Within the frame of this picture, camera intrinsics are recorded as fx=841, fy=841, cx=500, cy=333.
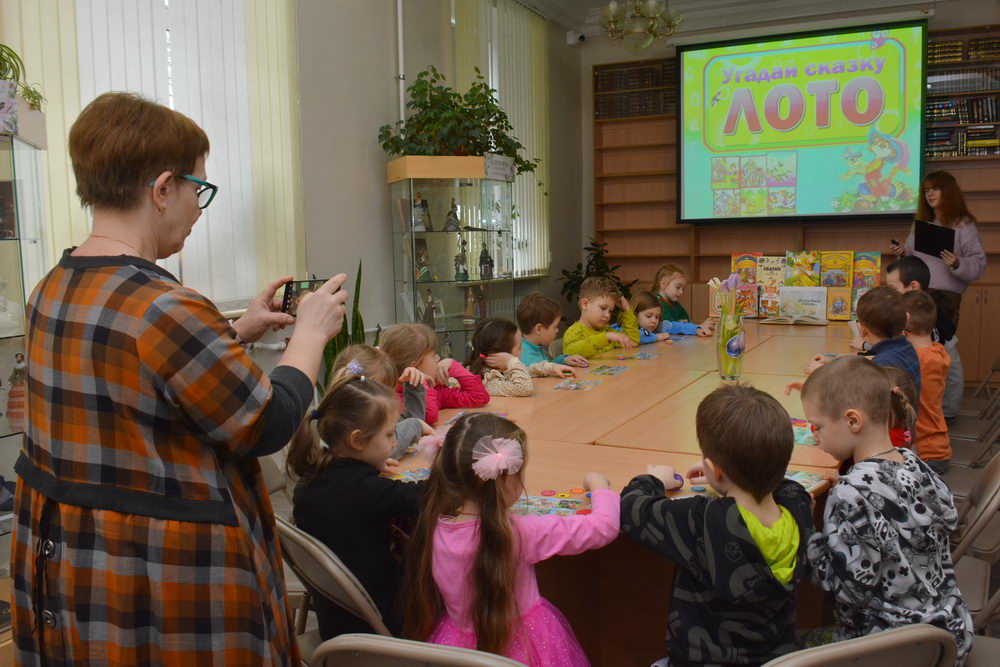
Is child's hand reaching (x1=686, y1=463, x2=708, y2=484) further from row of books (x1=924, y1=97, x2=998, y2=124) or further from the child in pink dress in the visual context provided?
row of books (x1=924, y1=97, x2=998, y2=124)

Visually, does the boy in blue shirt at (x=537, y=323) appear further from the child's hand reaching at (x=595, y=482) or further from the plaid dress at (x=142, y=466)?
the plaid dress at (x=142, y=466)

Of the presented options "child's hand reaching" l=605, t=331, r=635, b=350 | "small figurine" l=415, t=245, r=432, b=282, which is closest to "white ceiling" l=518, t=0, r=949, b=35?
"small figurine" l=415, t=245, r=432, b=282

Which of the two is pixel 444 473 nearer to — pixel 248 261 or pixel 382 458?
pixel 382 458

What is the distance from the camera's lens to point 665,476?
182 cm

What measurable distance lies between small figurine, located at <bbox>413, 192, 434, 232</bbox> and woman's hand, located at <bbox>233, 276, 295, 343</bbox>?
3.36m

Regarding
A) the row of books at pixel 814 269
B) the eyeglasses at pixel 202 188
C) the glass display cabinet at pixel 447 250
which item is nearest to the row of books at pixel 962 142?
the row of books at pixel 814 269

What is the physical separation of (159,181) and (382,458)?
31.8 inches

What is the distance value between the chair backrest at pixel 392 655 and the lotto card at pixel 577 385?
2.07 meters

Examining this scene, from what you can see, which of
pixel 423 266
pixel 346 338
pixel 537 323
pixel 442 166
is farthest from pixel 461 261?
pixel 537 323

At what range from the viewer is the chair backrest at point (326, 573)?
4.69 ft

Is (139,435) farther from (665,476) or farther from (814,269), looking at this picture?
(814,269)

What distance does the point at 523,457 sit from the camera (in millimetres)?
1537

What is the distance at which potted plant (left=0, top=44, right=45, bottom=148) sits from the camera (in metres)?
2.36

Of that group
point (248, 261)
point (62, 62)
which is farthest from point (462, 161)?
point (62, 62)
